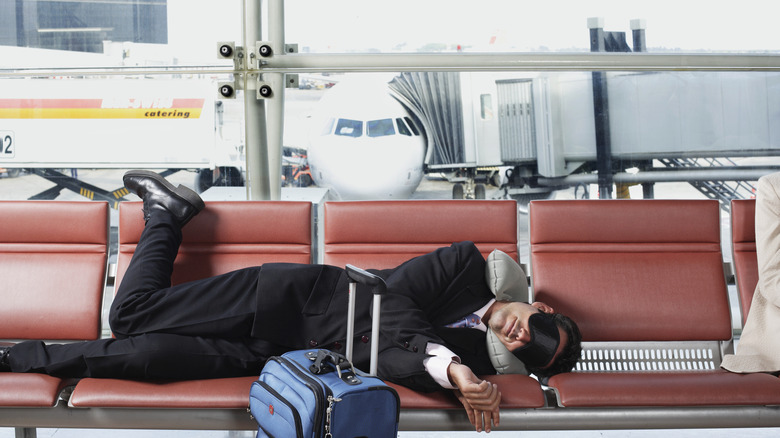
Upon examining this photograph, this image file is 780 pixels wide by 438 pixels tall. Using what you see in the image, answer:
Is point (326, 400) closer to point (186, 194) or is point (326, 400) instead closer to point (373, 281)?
point (373, 281)

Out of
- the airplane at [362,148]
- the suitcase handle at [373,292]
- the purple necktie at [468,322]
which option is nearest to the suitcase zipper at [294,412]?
the suitcase handle at [373,292]

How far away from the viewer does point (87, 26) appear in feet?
16.9

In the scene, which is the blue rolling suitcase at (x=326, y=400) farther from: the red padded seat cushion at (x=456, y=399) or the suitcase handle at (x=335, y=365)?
the red padded seat cushion at (x=456, y=399)

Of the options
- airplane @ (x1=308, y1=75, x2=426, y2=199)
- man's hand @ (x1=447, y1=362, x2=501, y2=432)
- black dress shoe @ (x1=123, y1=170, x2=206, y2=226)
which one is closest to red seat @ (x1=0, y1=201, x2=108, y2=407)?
black dress shoe @ (x1=123, y1=170, x2=206, y2=226)

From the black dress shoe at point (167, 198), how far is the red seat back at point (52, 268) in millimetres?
233

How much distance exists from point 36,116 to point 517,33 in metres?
3.93

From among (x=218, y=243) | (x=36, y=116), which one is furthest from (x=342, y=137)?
(x=218, y=243)

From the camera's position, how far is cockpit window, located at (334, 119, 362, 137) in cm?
780

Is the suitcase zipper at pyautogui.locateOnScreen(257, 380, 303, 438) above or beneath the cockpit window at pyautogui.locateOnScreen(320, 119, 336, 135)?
beneath

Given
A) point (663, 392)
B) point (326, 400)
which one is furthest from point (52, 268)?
point (663, 392)

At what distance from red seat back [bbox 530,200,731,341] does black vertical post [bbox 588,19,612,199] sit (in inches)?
105

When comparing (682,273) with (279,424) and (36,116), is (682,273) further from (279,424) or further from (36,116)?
(36,116)

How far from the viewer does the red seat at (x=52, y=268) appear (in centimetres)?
272

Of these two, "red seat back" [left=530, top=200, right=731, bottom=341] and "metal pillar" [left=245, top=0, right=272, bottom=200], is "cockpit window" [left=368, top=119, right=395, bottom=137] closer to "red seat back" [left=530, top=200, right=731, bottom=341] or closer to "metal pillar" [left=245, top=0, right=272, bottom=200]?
"metal pillar" [left=245, top=0, right=272, bottom=200]
